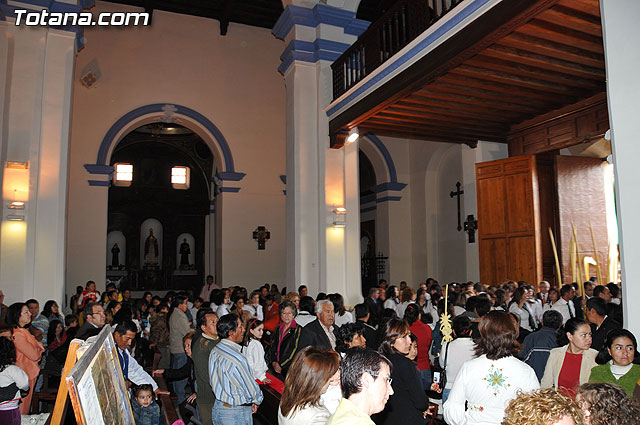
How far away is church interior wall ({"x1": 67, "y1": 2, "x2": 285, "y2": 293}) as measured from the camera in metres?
14.8

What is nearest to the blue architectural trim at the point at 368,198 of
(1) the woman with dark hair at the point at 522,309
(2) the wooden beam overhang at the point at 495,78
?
(2) the wooden beam overhang at the point at 495,78

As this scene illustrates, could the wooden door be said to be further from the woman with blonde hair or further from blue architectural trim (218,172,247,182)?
the woman with blonde hair

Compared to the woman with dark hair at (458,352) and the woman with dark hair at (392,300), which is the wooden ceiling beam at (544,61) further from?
the woman with dark hair at (392,300)

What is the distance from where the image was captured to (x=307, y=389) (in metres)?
2.99

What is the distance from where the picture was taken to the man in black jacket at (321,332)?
18.7 feet

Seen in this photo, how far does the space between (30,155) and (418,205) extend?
37.8ft

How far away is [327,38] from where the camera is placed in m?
11.8

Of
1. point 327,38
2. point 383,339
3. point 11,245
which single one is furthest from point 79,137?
point 383,339

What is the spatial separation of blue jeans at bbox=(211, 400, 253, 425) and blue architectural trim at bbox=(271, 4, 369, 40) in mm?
9340

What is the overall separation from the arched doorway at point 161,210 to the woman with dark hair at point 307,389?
64.2 feet

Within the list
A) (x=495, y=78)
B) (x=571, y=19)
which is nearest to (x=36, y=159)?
(x=495, y=78)

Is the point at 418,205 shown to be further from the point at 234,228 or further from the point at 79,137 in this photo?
the point at 79,137

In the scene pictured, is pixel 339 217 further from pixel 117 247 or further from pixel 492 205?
pixel 117 247

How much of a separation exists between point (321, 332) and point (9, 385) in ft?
9.87
